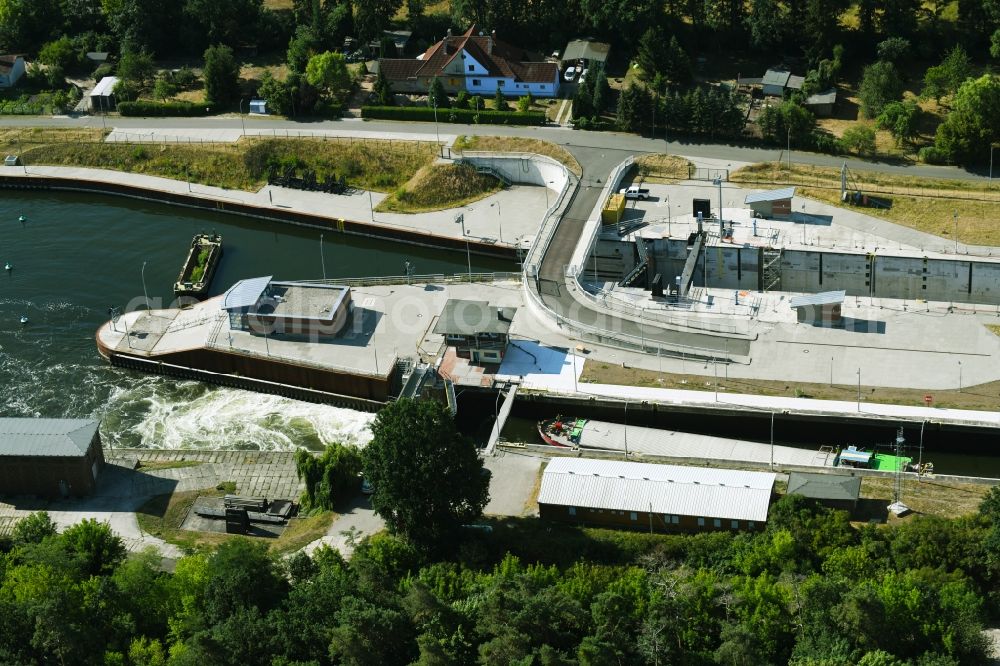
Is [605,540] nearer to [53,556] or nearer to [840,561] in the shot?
[840,561]

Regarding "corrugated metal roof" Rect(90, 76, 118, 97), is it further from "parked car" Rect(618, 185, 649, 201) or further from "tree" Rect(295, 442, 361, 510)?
"tree" Rect(295, 442, 361, 510)

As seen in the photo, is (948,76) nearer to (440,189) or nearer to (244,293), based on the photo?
(440,189)

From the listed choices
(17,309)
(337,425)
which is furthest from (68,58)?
(337,425)

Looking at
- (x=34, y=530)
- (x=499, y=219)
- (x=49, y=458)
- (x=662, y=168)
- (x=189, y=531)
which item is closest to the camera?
(x=34, y=530)

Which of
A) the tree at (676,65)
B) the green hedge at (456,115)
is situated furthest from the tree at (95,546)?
the tree at (676,65)

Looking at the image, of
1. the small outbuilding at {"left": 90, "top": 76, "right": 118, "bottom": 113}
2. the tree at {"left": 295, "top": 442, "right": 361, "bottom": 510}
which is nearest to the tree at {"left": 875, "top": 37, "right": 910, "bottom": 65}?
the tree at {"left": 295, "top": 442, "right": 361, "bottom": 510}

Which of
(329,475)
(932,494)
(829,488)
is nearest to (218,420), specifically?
(329,475)
